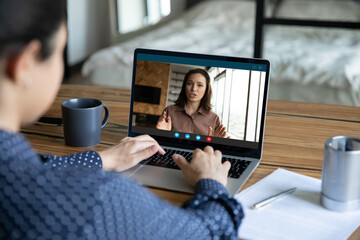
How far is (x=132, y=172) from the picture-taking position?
98 centimetres

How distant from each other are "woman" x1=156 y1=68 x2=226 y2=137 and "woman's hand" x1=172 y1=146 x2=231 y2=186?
0.38ft

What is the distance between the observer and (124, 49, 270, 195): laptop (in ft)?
3.40

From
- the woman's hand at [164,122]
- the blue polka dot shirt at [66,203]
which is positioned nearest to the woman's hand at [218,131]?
the woman's hand at [164,122]

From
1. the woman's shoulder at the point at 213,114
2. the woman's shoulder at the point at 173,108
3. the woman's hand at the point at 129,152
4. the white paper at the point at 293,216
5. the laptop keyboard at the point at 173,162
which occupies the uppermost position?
the woman's shoulder at the point at 173,108

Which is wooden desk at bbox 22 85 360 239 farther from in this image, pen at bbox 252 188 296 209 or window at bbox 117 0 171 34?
window at bbox 117 0 171 34

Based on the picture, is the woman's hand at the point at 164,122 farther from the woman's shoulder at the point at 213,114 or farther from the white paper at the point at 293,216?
the white paper at the point at 293,216

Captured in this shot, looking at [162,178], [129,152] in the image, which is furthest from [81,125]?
[162,178]

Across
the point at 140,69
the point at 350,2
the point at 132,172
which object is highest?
the point at 350,2

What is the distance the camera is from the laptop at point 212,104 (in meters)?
1.04

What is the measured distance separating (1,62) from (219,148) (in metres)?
0.65

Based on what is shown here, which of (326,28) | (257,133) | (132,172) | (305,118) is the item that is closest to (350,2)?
(326,28)

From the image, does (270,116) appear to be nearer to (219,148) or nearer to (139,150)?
(219,148)

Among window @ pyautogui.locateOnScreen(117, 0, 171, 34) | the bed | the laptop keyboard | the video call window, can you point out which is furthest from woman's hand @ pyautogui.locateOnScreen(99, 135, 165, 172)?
window @ pyautogui.locateOnScreen(117, 0, 171, 34)

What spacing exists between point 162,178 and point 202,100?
23 cm
